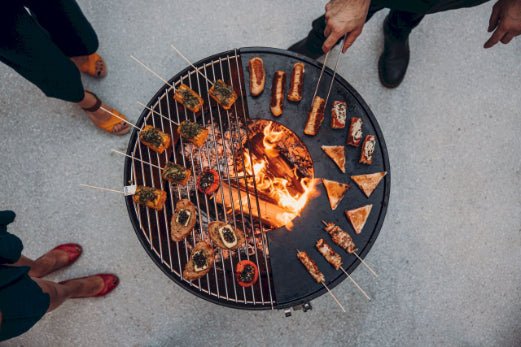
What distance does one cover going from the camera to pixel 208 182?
2.39m

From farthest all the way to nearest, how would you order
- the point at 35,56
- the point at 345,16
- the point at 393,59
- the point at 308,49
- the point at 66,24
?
the point at 393,59 < the point at 308,49 < the point at 66,24 < the point at 35,56 < the point at 345,16

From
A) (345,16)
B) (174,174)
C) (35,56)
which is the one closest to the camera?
(345,16)

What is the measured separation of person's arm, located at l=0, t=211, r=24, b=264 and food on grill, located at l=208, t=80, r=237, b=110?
4.87 ft

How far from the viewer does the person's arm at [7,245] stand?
6.82 ft

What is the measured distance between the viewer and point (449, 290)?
321cm

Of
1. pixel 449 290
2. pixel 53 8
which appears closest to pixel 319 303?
pixel 449 290

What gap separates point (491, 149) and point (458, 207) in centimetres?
66

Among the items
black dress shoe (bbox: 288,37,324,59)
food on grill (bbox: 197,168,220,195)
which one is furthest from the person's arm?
black dress shoe (bbox: 288,37,324,59)

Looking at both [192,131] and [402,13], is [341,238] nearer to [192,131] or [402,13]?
[192,131]

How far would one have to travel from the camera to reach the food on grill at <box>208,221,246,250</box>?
2.30 meters

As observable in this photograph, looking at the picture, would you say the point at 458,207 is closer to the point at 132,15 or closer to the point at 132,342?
the point at 132,342

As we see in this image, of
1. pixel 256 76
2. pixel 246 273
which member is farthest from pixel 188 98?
pixel 246 273

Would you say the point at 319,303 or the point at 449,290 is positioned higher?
the point at 449,290

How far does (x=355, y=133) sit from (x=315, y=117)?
29 cm
